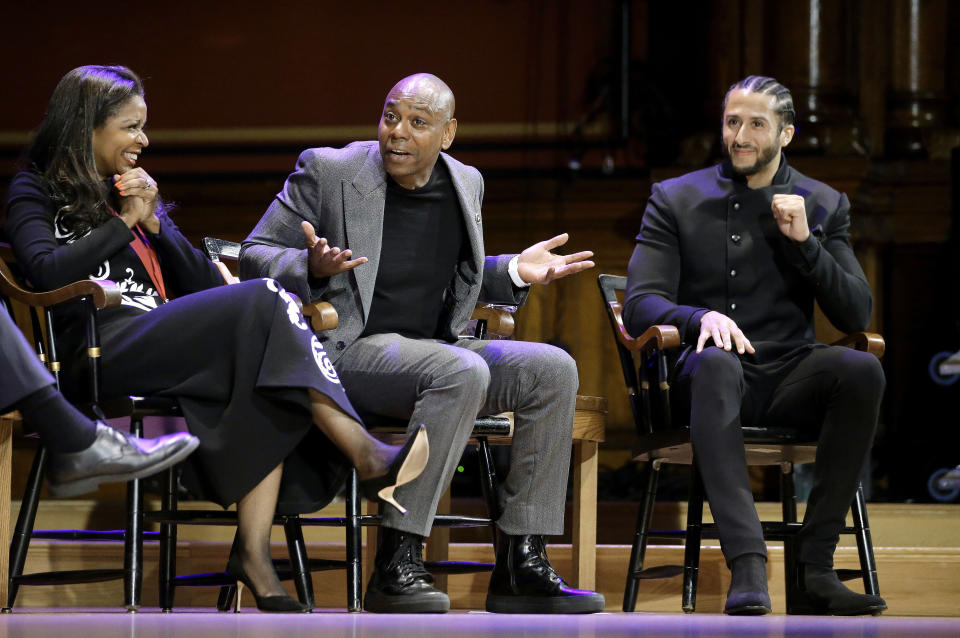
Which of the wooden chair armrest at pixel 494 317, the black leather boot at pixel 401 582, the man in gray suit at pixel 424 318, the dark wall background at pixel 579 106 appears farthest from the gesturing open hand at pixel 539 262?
the dark wall background at pixel 579 106

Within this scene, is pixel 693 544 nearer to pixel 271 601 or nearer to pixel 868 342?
pixel 868 342

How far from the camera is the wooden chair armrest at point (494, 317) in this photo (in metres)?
3.28

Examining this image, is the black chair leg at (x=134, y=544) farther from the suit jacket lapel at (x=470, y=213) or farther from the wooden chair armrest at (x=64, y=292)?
the suit jacket lapel at (x=470, y=213)

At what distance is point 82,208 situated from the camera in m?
2.96

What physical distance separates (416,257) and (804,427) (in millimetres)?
988

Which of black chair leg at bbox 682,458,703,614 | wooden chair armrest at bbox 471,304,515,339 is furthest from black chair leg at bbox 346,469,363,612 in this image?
black chair leg at bbox 682,458,703,614

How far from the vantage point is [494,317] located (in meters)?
3.29

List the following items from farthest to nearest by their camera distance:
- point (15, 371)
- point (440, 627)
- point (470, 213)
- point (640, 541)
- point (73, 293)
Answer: point (640, 541), point (470, 213), point (73, 293), point (15, 371), point (440, 627)

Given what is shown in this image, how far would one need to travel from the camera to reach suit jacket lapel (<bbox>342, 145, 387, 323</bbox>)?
295cm

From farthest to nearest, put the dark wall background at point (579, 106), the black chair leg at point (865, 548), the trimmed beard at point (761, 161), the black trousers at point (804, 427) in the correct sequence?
1. the dark wall background at point (579, 106)
2. the trimmed beard at point (761, 161)
3. the black chair leg at point (865, 548)
4. the black trousers at point (804, 427)

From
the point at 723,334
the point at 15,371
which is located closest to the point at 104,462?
the point at 15,371

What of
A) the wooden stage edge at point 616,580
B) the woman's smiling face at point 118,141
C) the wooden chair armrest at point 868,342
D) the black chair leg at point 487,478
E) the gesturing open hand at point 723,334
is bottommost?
the wooden stage edge at point 616,580

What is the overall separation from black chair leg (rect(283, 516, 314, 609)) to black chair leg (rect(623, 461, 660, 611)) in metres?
0.85

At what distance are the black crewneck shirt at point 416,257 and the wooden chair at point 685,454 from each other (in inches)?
19.9
